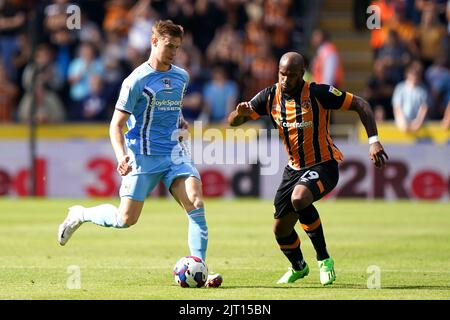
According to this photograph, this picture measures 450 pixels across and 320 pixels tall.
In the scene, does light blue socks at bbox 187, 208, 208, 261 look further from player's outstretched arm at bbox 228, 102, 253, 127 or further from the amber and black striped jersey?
the amber and black striped jersey

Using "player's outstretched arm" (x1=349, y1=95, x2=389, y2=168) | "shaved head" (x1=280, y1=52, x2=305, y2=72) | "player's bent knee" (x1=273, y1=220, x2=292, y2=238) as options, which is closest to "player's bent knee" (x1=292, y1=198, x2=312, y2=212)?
"player's bent knee" (x1=273, y1=220, x2=292, y2=238)

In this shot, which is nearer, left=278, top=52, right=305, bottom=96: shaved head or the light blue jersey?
left=278, top=52, right=305, bottom=96: shaved head

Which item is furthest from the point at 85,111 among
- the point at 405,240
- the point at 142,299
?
the point at 142,299

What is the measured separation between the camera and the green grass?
388 inches

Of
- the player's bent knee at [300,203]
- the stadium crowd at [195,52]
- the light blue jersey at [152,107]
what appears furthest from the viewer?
the stadium crowd at [195,52]

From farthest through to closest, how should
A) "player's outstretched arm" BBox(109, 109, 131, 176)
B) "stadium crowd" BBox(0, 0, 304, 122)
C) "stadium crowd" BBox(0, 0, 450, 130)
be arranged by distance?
"stadium crowd" BBox(0, 0, 304, 122)
"stadium crowd" BBox(0, 0, 450, 130)
"player's outstretched arm" BBox(109, 109, 131, 176)

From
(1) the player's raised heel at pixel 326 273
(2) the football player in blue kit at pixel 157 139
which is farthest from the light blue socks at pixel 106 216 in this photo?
(1) the player's raised heel at pixel 326 273

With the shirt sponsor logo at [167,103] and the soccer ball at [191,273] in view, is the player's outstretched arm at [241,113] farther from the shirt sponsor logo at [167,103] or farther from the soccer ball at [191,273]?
the soccer ball at [191,273]

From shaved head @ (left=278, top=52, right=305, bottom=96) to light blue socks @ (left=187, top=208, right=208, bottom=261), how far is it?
→ 1477mm

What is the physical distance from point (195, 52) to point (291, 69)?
15.0m

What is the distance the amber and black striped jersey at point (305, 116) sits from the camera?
1062 centimetres

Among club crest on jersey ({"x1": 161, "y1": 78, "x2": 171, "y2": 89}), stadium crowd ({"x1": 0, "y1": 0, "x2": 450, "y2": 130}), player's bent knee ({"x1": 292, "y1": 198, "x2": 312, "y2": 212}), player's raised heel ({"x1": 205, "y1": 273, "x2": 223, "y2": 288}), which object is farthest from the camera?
stadium crowd ({"x1": 0, "y1": 0, "x2": 450, "y2": 130})

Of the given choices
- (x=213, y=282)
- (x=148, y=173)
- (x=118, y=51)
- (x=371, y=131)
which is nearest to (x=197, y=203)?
(x=148, y=173)

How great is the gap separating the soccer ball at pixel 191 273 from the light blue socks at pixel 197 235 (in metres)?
0.21
